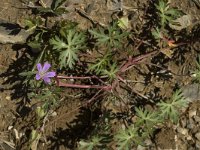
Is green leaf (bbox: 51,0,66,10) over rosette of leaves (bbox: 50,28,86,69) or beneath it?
over

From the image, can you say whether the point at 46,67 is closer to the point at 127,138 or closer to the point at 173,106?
the point at 127,138

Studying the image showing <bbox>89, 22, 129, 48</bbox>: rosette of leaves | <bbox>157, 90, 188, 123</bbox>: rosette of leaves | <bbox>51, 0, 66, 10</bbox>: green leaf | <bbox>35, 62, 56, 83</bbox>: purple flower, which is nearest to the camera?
<bbox>35, 62, 56, 83</bbox>: purple flower

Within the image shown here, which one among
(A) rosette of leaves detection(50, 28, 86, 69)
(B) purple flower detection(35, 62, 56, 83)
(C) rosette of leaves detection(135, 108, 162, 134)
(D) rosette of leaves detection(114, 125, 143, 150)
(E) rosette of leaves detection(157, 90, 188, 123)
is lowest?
(D) rosette of leaves detection(114, 125, 143, 150)

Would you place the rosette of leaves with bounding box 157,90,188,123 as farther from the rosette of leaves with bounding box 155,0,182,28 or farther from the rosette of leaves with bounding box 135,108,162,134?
the rosette of leaves with bounding box 155,0,182,28

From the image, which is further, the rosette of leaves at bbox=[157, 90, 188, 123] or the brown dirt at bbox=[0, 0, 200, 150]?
the brown dirt at bbox=[0, 0, 200, 150]

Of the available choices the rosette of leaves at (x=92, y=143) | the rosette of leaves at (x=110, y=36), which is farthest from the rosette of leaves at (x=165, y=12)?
the rosette of leaves at (x=92, y=143)

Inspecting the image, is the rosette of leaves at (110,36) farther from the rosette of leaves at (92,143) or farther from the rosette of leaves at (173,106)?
the rosette of leaves at (92,143)

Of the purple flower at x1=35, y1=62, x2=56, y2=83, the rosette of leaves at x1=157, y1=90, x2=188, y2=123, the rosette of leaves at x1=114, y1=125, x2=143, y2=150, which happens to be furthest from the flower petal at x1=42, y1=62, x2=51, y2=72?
the rosette of leaves at x1=157, y1=90, x2=188, y2=123

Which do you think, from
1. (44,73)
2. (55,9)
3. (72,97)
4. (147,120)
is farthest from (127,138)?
(55,9)
